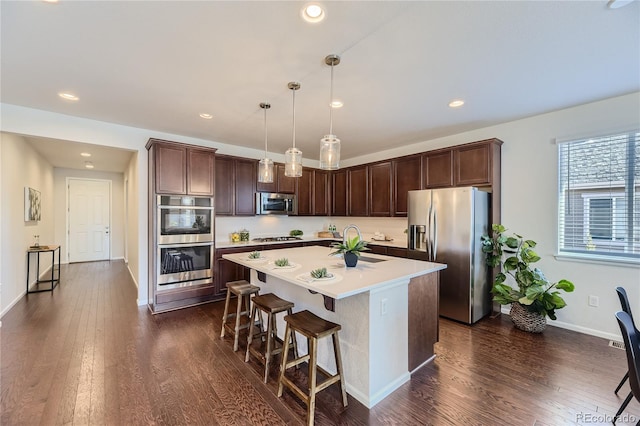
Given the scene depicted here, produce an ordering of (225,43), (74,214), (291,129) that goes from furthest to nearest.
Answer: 1. (74,214)
2. (291,129)
3. (225,43)

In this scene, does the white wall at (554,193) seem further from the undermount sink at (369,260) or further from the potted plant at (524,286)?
the undermount sink at (369,260)

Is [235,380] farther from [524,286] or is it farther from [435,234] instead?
[524,286]

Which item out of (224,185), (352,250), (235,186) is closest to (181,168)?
(224,185)

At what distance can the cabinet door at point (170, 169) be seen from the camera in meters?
3.80

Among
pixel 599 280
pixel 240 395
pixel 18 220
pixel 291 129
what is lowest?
pixel 240 395

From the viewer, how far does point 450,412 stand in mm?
1878

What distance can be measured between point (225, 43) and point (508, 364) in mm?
3682

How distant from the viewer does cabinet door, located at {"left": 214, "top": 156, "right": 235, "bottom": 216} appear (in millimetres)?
4586

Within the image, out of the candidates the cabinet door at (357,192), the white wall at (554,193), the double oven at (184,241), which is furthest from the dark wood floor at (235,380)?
the cabinet door at (357,192)

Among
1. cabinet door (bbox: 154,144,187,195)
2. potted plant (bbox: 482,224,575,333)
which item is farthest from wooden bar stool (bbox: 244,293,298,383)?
potted plant (bbox: 482,224,575,333)

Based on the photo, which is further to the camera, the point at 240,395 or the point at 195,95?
the point at 195,95

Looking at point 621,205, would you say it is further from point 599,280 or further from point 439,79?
point 439,79

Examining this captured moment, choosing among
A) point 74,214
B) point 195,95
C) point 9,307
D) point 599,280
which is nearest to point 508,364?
point 599,280

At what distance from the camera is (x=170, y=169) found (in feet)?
12.7
